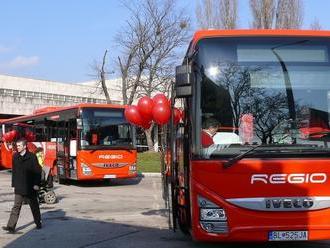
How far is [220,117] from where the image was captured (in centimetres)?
729

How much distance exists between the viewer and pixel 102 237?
392 inches

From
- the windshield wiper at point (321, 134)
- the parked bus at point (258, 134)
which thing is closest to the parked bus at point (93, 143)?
the parked bus at point (258, 134)

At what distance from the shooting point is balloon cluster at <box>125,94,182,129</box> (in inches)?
384

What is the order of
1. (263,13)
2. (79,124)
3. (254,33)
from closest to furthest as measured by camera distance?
(254,33) → (79,124) → (263,13)

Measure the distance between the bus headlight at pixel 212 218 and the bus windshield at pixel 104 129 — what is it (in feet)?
44.0

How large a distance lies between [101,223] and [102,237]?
5.63 feet

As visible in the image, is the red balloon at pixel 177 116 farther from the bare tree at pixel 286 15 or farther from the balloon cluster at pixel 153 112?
the bare tree at pixel 286 15

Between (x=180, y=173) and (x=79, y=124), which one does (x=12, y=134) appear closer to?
(x=79, y=124)

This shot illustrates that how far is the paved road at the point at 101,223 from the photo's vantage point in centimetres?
938

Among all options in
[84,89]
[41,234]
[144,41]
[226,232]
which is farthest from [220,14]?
[84,89]

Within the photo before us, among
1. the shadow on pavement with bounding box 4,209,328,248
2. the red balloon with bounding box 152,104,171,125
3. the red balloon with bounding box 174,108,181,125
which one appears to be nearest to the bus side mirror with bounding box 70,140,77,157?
the shadow on pavement with bounding box 4,209,328,248

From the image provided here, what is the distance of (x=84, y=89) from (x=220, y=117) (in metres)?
68.7

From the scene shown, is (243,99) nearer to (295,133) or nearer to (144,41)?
(295,133)

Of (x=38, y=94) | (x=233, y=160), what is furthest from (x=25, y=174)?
(x=38, y=94)
